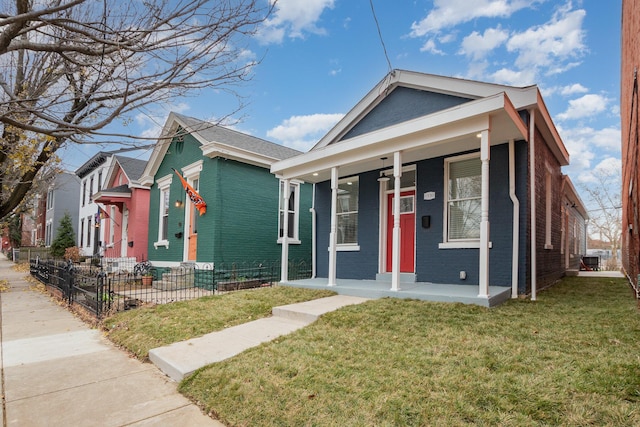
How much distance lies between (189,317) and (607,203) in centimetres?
3130

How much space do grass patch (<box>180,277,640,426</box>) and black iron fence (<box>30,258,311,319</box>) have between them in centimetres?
488

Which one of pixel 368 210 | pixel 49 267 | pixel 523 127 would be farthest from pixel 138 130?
pixel 49 267

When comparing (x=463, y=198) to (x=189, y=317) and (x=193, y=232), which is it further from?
(x=193, y=232)

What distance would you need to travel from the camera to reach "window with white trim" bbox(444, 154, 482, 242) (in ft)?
25.6

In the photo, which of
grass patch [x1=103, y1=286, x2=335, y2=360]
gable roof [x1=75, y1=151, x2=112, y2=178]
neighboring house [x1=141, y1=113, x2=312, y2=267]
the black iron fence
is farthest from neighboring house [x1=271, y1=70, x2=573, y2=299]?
gable roof [x1=75, y1=151, x2=112, y2=178]

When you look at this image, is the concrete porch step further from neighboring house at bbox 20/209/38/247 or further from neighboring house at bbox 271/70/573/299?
neighboring house at bbox 20/209/38/247

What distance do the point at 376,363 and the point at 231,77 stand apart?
13.9 feet

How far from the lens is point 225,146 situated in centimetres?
1118

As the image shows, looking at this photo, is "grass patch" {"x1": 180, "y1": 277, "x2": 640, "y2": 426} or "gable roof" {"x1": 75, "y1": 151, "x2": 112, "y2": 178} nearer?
"grass patch" {"x1": 180, "y1": 277, "x2": 640, "y2": 426}

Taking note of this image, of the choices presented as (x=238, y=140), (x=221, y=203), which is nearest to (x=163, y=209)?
(x=238, y=140)

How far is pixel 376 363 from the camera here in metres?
3.87

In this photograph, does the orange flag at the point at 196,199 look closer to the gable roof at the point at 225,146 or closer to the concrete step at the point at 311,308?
the gable roof at the point at 225,146

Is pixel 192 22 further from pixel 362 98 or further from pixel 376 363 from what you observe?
pixel 362 98

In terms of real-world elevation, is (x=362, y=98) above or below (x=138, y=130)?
above
